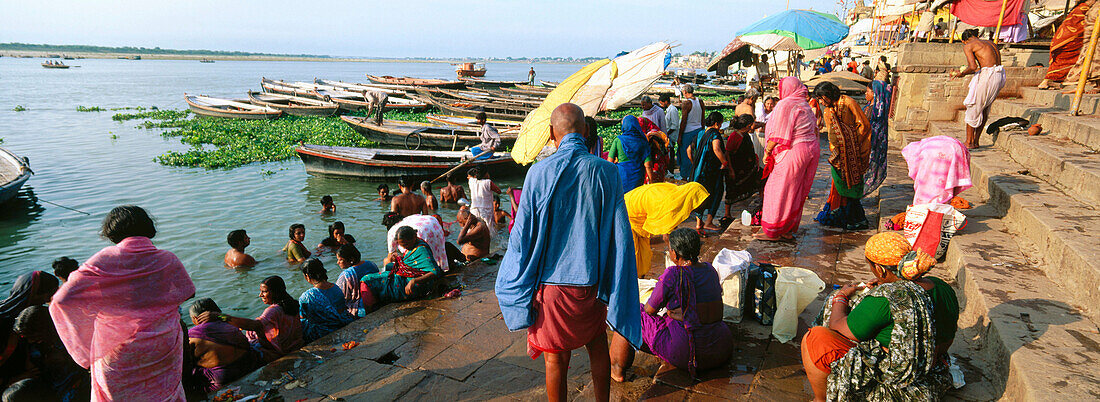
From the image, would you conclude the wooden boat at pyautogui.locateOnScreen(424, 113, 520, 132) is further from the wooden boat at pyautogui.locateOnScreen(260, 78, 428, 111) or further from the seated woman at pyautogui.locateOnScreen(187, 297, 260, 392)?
the seated woman at pyautogui.locateOnScreen(187, 297, 260, 392)

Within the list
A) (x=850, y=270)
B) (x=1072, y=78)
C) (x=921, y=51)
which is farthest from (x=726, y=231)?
(x=921, y=51)

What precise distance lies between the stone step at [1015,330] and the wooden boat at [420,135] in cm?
Result: 1244

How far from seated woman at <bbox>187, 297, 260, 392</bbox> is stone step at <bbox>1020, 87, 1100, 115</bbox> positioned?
845 cm

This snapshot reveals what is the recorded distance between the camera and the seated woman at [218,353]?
156 inches

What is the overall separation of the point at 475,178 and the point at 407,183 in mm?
1333

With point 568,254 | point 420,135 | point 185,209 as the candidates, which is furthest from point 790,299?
point 420,135

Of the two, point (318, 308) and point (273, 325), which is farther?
point (318, 308)

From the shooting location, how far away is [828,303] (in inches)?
114

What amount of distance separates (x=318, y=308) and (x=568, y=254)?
10.8 ft

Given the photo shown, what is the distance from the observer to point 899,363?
246 cm

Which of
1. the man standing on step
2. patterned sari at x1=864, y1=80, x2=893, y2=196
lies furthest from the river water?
the man standing on step

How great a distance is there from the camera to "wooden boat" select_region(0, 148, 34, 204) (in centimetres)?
1116

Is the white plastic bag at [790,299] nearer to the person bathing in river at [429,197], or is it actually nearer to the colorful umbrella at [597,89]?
the colorful umbrella at [597,89]

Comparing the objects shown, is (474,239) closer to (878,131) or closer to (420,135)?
(878,131)
